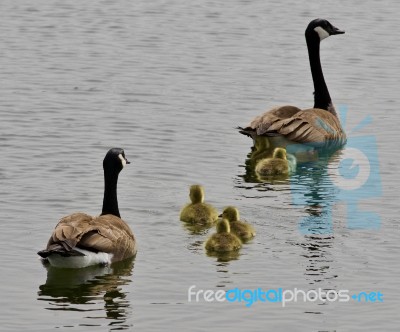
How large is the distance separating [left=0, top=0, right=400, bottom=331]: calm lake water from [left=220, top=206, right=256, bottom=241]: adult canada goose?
0.24m

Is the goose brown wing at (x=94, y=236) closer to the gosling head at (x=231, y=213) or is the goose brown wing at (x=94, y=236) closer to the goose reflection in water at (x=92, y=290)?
the goose reflection in water at (x=92, y=290)

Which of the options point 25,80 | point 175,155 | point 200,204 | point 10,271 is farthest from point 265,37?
point 10,271

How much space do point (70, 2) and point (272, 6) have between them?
19.6ft

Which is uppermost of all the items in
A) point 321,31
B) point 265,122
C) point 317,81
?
point 321,31

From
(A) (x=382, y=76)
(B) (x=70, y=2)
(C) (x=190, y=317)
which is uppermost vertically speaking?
(B) (x=70, y=2)

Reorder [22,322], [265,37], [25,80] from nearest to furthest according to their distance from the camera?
[22,322]
[25,80]
[265,37]

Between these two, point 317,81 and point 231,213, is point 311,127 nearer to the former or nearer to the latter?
point 317,81

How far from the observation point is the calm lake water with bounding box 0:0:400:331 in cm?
1545

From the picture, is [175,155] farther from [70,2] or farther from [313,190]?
[70,2]

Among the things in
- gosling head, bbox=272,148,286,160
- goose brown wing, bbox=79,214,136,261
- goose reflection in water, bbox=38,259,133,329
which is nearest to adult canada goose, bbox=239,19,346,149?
gosling head, bbox=272,148,286,160

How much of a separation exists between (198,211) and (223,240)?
1.45m

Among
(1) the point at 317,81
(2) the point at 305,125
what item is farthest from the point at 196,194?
(1) the point at 317,81

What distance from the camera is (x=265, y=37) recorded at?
3500 cm

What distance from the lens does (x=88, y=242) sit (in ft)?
53.6
